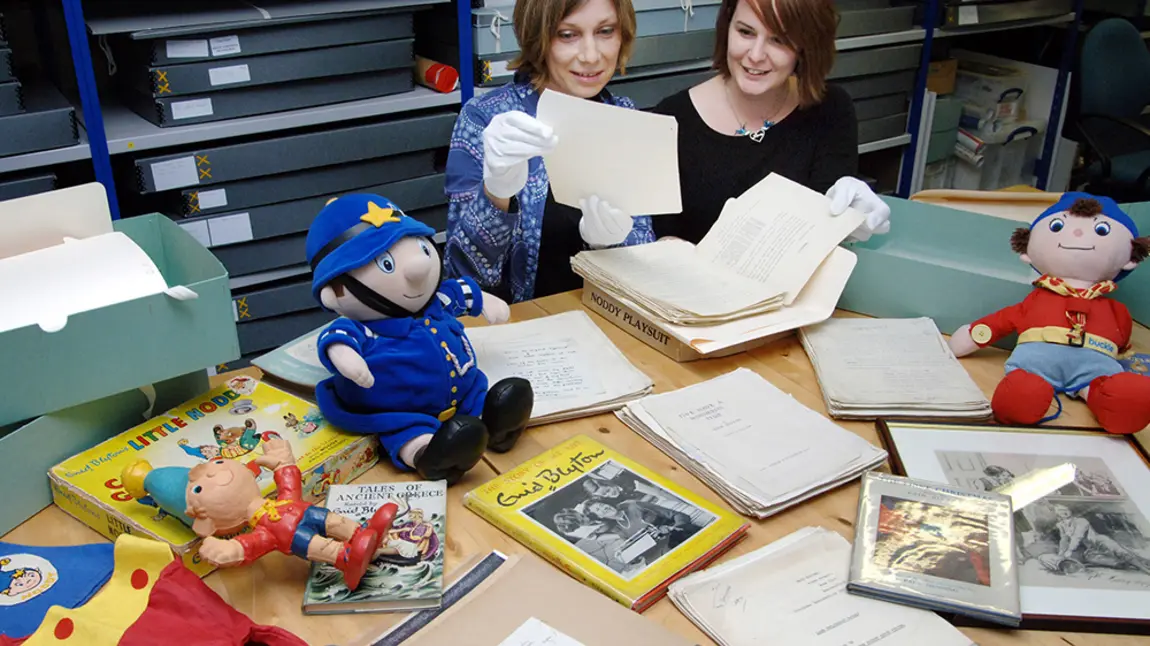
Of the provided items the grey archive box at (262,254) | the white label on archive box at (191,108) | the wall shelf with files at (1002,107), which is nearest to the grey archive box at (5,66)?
the white label on archive box at (191,108)

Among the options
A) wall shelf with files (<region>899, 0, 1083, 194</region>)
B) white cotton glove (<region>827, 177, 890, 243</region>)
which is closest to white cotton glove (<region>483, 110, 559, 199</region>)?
white cotton glove (<region>827, 177, 890, 243</region>)

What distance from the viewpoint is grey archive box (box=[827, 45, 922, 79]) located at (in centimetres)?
275

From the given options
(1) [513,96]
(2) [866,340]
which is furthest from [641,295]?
(1) [513,96]

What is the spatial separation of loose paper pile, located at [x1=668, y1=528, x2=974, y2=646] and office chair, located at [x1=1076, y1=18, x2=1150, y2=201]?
2.38 m

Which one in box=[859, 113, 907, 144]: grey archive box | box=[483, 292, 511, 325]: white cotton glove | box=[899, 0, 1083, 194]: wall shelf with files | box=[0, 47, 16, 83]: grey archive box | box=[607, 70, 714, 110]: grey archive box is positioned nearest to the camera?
box=[483, 292, 511, 325]: white cotton glove

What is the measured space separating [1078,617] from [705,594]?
0.34m

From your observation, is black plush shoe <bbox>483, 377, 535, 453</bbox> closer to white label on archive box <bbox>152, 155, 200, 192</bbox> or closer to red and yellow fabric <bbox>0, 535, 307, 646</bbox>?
red and yellow fabric <bbox>0, 535, 307, 646</bbox>

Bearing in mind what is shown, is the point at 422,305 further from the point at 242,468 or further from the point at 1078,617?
the point at 1078,617

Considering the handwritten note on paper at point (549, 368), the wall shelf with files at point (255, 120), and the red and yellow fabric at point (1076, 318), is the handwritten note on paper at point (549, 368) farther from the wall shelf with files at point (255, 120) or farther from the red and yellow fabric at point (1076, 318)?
the wall shelf with files at point (255, 120)

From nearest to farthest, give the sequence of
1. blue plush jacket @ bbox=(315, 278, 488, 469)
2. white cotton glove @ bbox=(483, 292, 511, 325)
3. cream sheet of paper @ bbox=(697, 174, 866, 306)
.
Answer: blue plush jacket @ bbox=(315, 278, 488, 469)
white cotton glove @ bbox=(483, 292, 511, 325)
cream sheet of paper @ bbox=(697, 174, 866, 306)

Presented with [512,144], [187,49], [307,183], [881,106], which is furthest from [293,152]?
[881,106]

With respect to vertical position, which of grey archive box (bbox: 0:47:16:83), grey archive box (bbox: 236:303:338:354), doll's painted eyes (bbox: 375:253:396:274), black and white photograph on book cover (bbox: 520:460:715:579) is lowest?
grey archive box (bbox: 236:303:338:354)

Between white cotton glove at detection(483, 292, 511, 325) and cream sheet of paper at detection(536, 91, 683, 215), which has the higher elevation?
cream sheet of paper at detection(536, 91, 683, 215)

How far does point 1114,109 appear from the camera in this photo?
288cm
